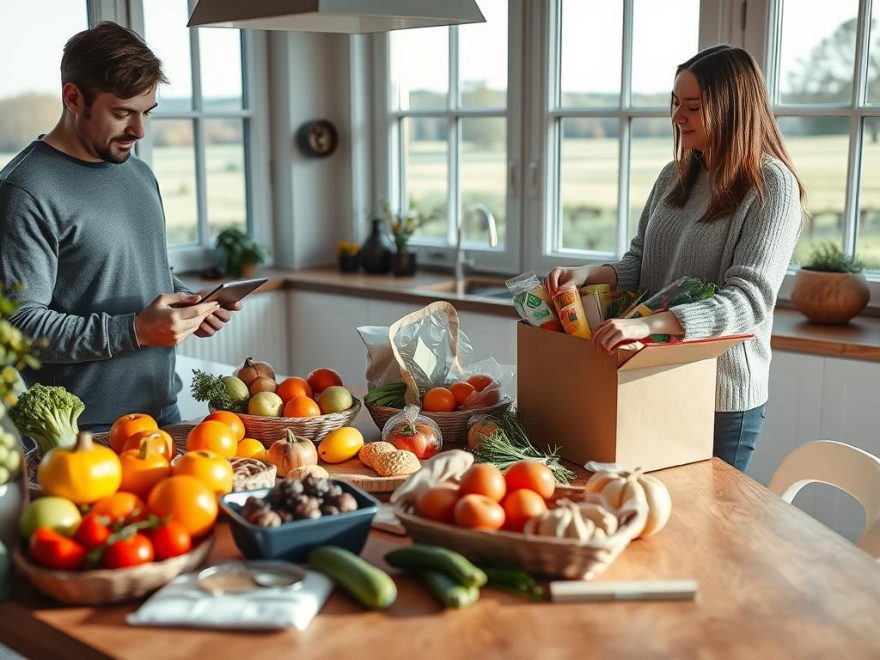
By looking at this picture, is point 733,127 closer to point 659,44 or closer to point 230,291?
point 230,291

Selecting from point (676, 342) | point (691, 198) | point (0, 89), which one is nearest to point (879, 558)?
point (676, 342)

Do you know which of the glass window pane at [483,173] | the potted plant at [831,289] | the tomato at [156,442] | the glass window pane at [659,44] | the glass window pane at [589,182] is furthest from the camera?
the glass window pane at [483,173]

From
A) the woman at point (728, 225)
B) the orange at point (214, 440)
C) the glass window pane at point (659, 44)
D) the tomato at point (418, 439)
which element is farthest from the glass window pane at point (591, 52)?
the orange at point (214, 440)

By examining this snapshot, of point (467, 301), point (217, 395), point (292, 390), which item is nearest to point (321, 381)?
point (292, 390)

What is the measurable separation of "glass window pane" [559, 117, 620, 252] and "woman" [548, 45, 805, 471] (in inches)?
62.2

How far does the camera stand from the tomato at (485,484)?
1.51 m

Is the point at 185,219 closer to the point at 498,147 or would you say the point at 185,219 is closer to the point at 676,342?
the point at 498,147

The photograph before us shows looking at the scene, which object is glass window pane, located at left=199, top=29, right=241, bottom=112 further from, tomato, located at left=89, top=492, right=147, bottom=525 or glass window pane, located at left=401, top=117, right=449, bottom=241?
tomato, located at left=89, top=492, right=147, bottom=525

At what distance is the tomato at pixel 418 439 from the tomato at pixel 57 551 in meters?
0.71

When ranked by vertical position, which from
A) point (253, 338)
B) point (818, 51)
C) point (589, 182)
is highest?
point (818, 51)

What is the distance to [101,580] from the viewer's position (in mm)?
1328

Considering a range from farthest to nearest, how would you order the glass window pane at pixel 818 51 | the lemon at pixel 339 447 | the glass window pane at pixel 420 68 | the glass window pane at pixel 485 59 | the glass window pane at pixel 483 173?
the glass window pane at pixel 420 68
the glass window pane at pixel 483 173
the glass window pane at pixel 485 59
the glass window pane at pixel 818 51
the lemon at pixel 339 447

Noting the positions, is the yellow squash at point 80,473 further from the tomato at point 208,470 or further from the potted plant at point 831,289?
the potted plant at point 831,289

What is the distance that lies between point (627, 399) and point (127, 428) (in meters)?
0.91
